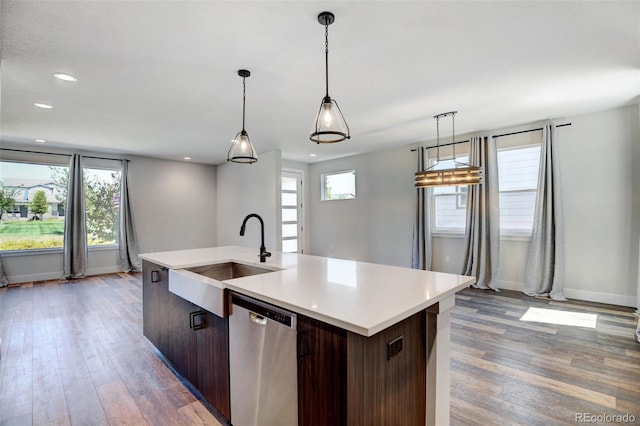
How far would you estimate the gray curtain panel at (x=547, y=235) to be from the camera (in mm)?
4172

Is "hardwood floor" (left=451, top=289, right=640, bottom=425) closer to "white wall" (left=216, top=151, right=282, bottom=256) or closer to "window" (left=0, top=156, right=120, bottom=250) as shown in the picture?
"white wall" (left=216, top=151, right=282, bottom=256)

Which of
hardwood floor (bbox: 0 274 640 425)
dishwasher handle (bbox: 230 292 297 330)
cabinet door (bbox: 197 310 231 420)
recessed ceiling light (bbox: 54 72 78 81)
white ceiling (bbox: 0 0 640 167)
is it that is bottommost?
hardwood floor (bbox: 0 274 640 425)

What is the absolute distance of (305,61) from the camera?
2592 millimetres

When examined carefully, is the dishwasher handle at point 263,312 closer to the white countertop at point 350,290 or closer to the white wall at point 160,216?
the white countertop at point 350,290

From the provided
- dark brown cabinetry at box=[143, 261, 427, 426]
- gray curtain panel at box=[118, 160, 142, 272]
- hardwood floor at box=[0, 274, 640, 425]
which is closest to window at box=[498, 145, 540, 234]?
hardwood floor at box=[0, 274, 640, 425]

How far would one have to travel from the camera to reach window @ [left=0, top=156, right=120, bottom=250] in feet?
17.8

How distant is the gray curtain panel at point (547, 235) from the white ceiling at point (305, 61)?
60 cm

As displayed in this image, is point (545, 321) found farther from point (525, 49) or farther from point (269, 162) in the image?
point (269, 162)

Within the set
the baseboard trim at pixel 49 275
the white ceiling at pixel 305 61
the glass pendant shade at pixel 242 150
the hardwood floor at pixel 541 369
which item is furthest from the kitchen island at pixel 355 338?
the baseboard trim at pixel 49 275

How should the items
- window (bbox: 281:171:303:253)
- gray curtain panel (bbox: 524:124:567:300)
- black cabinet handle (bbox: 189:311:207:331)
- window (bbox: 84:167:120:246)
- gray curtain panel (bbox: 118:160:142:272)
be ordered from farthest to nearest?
1. window (bbox: 281:171:303:253)
2. gray curtain panel (bbox: 118:160:142:272)
3. window (bbox: 84:167:120:246)
4. gray curtain panel (bbox: 524:124:567:300)
5. black cabinet handle (bbox: 189:311:207:331)

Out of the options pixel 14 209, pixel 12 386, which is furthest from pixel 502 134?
pixel 14 209

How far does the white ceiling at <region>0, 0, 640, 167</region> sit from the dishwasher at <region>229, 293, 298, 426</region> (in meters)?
1.85

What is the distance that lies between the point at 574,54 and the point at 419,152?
3057mm

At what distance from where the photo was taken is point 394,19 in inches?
80.3
